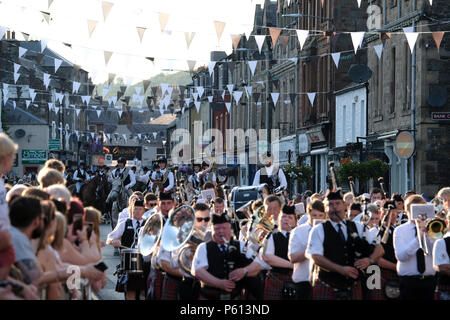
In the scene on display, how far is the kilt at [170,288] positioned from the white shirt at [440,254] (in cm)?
278

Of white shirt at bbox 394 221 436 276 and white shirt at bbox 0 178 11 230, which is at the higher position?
white shirt at bbox 0 178 11 230

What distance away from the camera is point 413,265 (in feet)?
34.8

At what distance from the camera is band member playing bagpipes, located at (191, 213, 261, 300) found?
345 inches

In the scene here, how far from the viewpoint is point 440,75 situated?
110 feet

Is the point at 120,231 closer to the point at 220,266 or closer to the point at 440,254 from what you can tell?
the point at 220,266

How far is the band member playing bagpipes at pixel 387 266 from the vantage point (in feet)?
35.6

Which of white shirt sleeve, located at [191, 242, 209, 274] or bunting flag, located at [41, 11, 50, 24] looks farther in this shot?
bunting flag, located at [41, 11, 50, 24]

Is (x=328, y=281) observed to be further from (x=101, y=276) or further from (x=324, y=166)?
(x=324, y=166)

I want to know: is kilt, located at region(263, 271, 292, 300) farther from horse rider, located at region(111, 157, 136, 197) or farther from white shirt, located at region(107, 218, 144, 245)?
horse rider, located at region(111, 157, 136, 197)

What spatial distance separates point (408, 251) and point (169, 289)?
8.80ft

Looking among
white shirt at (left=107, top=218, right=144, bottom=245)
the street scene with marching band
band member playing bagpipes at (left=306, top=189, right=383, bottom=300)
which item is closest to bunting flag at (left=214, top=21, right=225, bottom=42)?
the street scene with marching band

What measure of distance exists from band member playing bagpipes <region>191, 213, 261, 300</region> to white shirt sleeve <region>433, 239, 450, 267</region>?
2151 mm
